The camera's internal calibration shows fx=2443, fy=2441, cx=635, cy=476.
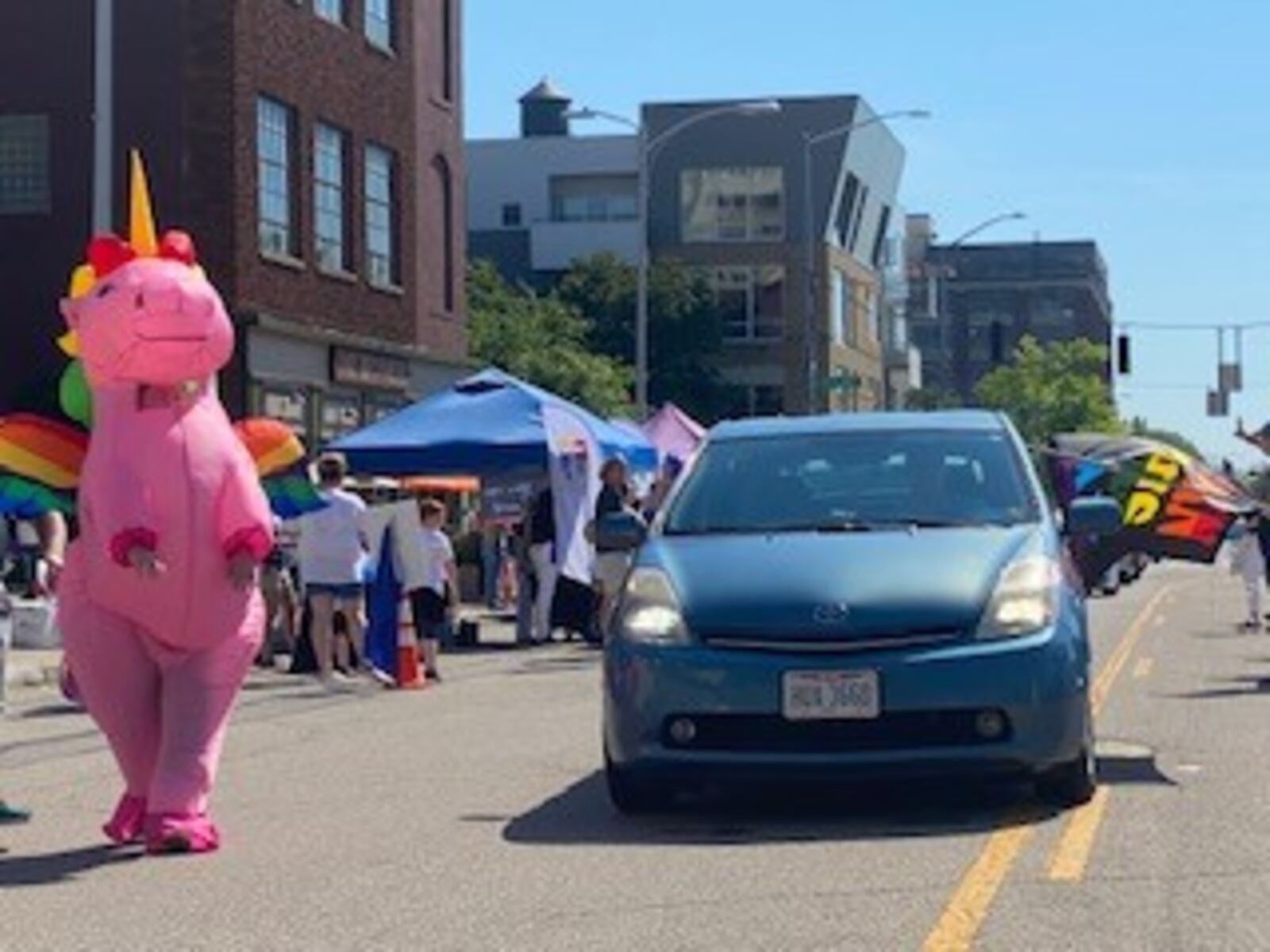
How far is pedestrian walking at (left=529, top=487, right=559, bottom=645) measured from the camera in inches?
923

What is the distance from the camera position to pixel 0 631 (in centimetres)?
1034

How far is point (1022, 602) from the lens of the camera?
902 cm

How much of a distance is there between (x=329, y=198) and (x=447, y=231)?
5857 millimetres

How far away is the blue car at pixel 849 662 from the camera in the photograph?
8812mm

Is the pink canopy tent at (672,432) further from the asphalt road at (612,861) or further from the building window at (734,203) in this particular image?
the building window at (734,203)

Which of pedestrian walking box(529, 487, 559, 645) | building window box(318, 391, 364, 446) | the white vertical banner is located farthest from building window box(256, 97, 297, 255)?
pedestrian walking box(529, 487, 559, 645)

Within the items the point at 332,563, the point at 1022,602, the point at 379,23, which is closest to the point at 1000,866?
the point at 1022,602

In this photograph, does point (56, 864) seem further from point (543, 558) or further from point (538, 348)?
point (538, 348)

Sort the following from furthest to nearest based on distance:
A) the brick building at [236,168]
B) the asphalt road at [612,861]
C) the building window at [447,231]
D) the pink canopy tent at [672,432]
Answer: the building window at [447,231], the pink canopy tent at [672,432], the brick building at [236,168], the asphalt road at [612,861]

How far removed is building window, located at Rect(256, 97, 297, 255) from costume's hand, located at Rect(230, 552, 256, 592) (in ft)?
77.1

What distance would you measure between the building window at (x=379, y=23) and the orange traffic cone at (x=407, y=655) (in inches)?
779

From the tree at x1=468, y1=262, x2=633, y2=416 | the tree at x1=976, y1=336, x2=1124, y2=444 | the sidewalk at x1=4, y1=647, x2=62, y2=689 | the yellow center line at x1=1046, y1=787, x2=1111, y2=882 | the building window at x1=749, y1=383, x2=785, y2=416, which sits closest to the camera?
the yellow center line at x1=1046, y1=787, x2=1111, y2=882

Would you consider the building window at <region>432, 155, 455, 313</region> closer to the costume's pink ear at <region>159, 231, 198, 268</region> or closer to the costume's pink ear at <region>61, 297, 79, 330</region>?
the costume's pink ear at <region>159, 231, 198, 268</region>

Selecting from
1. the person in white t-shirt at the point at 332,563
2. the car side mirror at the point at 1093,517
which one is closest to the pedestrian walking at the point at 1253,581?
the person in white t-shirt at the point at 332,563
